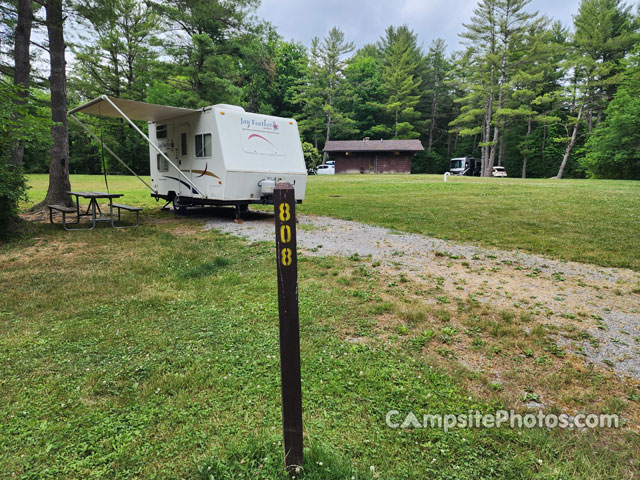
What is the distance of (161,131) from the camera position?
34.2ft

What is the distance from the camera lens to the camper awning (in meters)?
8.13

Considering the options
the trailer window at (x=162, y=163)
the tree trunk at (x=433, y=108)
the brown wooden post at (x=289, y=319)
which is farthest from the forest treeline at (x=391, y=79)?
the brown wooden post at (x=289, y=319)

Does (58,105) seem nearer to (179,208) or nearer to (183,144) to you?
(183,144)

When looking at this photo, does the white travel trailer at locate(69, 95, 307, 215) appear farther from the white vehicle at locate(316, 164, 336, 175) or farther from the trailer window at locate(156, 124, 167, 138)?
the white vehicle at locate(316, 164, 336, 175)

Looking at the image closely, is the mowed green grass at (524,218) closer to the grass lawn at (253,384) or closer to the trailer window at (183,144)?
the grass lawn at (253,384)

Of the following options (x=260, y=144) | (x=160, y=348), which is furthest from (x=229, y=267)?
(x=260, y=144)

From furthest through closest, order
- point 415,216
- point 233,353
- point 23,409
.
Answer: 1. point 415,216
2. point 233,353
3. point 23,409

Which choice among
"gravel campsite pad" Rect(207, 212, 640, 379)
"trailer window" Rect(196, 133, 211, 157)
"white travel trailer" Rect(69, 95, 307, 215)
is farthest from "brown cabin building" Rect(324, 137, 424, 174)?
"gravel campsite pad" Rect(207, 212, 640, 379)

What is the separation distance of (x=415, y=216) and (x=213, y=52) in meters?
19.9

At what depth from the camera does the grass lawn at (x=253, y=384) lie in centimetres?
181

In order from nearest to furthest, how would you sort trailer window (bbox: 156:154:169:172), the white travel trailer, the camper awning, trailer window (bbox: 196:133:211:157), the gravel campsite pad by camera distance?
the gravel campsite pad < the camper awning < the white travel trailer < trailer window (bbox: 196:133:211:157) < trailer window (bbox: 156:154:169:172)

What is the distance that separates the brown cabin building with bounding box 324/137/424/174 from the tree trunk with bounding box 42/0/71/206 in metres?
32.0

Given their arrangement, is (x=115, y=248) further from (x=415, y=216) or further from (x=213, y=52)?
(x=213, y=52)

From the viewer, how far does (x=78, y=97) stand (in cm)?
3222
